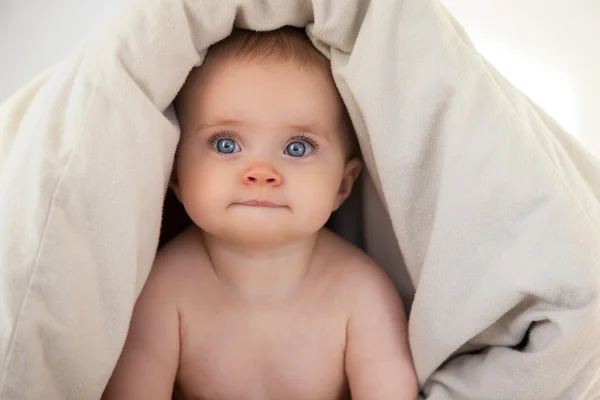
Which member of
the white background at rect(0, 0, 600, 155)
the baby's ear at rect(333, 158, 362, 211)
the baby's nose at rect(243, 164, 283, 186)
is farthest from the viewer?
the white background at rect(0, 0, 600, 155)

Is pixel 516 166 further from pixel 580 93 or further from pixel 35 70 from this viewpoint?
pixel 35 70

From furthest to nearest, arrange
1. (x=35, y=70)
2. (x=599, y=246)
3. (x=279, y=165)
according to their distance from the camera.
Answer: (x=35, y=70) < (x=279, y=165) < (x=599, y=246)

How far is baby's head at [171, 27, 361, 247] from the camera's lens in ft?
2.26

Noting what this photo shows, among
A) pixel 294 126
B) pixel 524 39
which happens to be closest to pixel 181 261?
pixel 294 126

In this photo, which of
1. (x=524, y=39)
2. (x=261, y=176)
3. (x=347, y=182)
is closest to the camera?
(x=261, y=176)

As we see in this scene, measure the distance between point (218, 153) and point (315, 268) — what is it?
0.17m

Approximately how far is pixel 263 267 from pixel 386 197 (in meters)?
0.16

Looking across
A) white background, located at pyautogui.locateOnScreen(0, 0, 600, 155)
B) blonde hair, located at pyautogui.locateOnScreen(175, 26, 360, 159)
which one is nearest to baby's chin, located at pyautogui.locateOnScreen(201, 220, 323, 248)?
blonde hair, located at pyautogui.locateOnScreen(175, 26, 360, 159)

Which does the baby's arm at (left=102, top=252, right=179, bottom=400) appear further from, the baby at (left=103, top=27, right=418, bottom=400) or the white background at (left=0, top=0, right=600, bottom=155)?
the white background at (left=0, top=0, right=600, bottom=155)

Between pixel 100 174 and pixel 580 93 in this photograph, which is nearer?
pixel 100 174

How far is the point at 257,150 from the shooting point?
0.69m

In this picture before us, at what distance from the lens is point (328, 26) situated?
670 millimetres

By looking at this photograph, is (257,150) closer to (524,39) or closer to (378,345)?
(378,345)

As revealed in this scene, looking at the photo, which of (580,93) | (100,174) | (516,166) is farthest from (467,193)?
(580,93)
